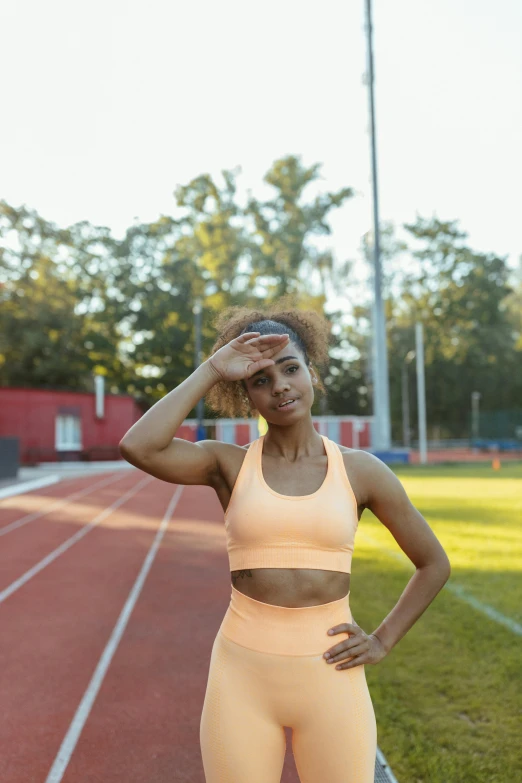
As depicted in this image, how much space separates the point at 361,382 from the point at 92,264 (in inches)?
775

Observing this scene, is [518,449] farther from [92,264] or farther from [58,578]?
[58,578]

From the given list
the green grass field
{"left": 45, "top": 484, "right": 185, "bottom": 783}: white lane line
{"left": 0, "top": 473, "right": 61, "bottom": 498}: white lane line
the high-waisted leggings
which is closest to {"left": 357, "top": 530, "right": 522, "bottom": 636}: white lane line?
the green grass field

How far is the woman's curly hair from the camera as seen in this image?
2.13m

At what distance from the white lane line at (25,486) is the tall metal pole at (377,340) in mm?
9704

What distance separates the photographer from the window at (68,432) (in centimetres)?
2983

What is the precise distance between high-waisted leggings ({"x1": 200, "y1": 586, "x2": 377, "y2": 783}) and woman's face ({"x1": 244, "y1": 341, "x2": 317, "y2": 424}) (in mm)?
494

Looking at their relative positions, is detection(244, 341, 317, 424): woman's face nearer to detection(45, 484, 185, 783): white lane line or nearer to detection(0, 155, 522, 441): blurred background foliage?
detection(45, 484, 185, 783): white lane line

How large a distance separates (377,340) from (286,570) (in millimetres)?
21227

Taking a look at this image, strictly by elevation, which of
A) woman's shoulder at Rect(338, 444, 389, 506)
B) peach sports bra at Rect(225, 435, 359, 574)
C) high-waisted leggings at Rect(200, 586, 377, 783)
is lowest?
high-waisted leggings at Rect(200, 586, 377, 783)

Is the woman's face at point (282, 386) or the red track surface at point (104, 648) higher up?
the woman's face at point (282, 386)

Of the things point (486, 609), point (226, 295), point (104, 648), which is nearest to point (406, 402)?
point (226, 295)

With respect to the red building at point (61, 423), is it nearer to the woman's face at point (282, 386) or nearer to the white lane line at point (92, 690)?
the white lane line at point (92, 690)

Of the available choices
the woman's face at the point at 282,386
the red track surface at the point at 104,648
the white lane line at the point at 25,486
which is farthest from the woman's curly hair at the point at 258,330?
the white lane line at the point at 25,486

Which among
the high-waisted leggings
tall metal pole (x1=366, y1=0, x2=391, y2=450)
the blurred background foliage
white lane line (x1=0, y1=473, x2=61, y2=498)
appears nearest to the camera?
the high-waisted leggings
